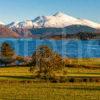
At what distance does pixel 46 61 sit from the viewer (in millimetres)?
46688

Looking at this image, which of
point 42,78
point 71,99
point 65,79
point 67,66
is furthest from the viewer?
point 67,66

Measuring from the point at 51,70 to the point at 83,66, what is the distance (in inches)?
1069

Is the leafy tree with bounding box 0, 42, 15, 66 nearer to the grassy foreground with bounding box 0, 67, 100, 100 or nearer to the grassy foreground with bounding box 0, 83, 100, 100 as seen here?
the grassy foreground with bounding box 0, 67, 100, 100

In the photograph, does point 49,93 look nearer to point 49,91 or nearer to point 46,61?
point 49,91

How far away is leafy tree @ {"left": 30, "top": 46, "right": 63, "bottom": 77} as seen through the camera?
153ft

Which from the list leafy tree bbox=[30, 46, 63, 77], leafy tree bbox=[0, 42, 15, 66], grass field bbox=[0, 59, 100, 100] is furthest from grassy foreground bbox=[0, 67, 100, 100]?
leafy tree bbox=[0, 42, 15, 66]

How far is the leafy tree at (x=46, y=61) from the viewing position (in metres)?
46.6

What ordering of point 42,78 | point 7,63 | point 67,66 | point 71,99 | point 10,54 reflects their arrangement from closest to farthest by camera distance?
point 71,99 < point 42,78 < point 67,66 < point 7,63 < point 10,54

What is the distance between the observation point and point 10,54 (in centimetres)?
9688

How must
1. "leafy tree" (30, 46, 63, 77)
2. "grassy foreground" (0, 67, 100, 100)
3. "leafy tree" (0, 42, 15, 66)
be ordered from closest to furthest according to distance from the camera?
"grassy foreground" (0, 67, 100, 100)
"leafy tree" (30, 46, 63, 77)
"leafy tree" (0, 42, 15, 66)

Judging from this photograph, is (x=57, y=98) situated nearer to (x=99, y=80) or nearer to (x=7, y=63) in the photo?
(x=99, y=80)

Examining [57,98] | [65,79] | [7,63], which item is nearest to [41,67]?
[65,79]

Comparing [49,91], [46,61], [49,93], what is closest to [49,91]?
[49,91]

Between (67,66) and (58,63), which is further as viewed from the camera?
(67,66)
